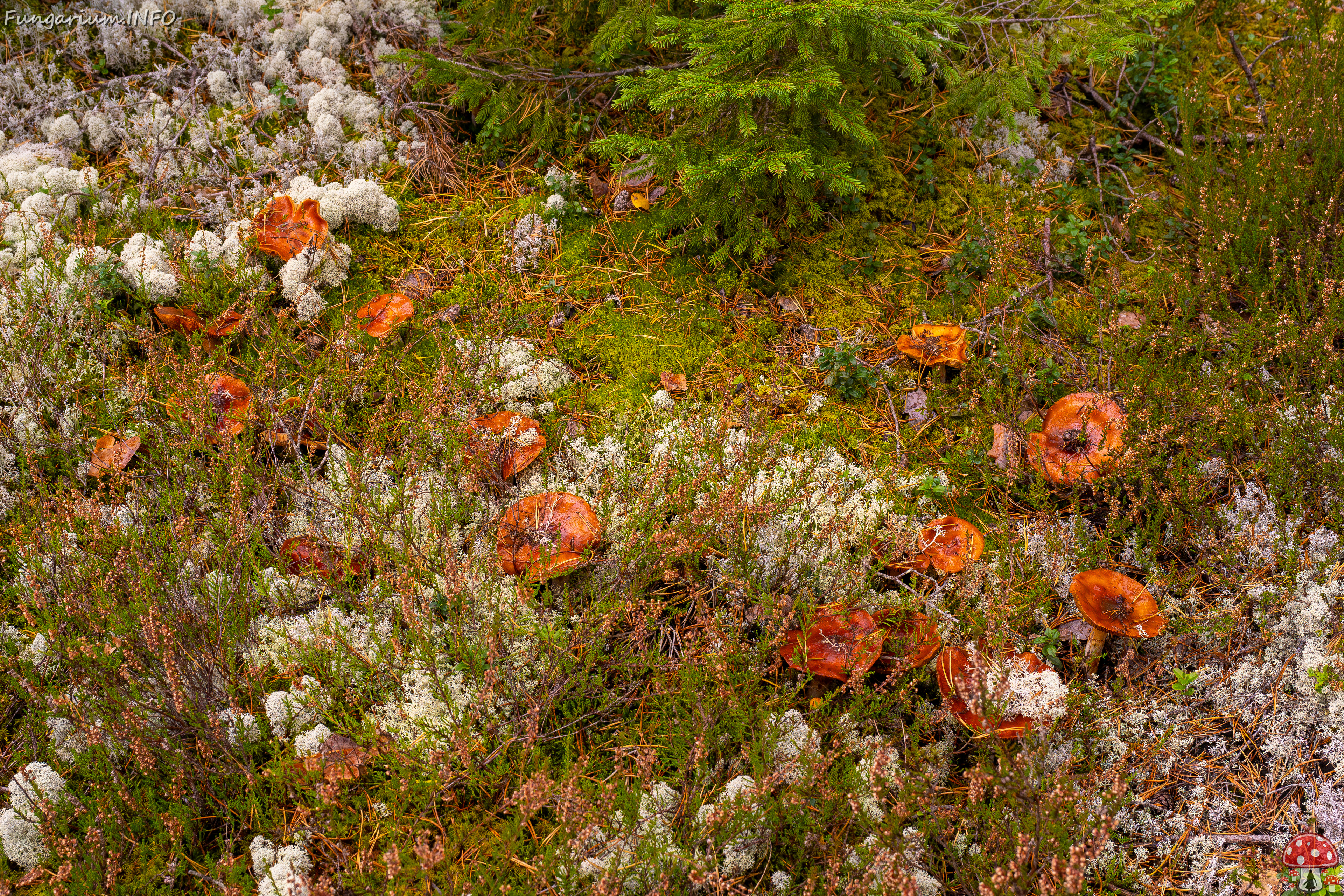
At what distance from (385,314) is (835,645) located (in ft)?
7.72

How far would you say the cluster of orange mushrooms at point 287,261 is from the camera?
3670 millimetres

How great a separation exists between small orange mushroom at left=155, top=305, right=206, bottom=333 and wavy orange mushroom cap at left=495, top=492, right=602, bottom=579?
172cm

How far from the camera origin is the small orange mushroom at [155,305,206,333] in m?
3.62

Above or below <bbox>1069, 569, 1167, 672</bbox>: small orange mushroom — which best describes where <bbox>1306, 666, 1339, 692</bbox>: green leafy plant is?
below

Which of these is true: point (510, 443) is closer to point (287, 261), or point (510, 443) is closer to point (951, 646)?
point (287, 261)

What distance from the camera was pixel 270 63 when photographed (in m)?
4.64

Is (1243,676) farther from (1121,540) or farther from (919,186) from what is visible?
(919,186)

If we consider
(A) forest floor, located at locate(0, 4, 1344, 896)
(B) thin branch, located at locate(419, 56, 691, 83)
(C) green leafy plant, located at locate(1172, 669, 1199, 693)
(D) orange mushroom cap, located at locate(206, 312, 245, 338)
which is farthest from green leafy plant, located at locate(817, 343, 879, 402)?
(D) orange mushroom cap, located at locate(206, 312, 245, 338)

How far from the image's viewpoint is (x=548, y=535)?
2990mm

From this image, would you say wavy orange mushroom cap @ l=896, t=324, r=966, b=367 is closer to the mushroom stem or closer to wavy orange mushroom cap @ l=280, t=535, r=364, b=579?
the mushroom stem

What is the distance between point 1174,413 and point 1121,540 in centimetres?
54

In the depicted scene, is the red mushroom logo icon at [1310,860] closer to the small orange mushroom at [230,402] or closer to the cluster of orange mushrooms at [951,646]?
the cluster of orange mushrooms at [951,646]

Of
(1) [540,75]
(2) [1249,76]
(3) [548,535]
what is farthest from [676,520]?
(2) [1249,76]

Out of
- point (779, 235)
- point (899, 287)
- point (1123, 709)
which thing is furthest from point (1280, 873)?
point (779, 235)
